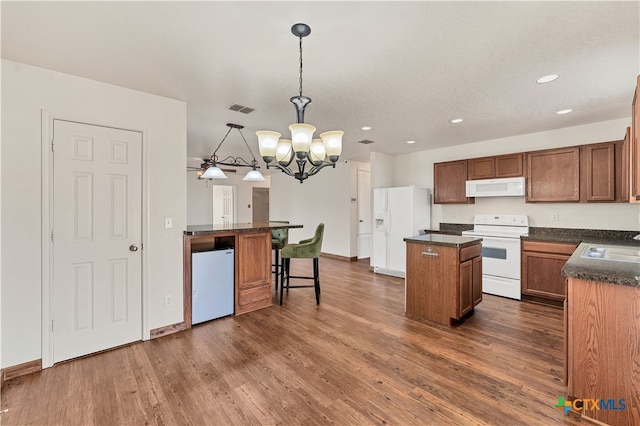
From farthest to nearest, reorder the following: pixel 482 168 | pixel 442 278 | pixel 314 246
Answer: pixel 482 168, pixel 314 246, pixel 442 278

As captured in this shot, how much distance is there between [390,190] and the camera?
5473 millimetres

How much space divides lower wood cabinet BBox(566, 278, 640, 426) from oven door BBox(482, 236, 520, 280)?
239 centimetres

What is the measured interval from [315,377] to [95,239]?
2.30 metres

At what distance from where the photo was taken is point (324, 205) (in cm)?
745

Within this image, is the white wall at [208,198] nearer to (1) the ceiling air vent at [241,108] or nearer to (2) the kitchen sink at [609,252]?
(1) the ceiling air vent at [241,108]

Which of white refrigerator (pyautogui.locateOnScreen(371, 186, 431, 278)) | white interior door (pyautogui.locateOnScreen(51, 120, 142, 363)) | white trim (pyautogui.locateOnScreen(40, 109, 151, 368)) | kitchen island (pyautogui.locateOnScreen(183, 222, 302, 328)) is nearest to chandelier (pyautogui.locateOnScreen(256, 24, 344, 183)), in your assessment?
kitchen island (pyautogui.locateOnScreen(183, 222, 302, 328))

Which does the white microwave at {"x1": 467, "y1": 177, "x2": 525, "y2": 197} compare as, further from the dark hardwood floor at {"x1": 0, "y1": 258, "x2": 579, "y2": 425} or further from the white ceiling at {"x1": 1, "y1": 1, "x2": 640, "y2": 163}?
the dark hardwood floor at {"x1": 0, "y1": 258, "x2": 579, "y2": 425}

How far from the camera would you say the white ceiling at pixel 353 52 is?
1703 millimetres

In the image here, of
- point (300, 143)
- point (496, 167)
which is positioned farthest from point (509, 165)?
point (300, 143)

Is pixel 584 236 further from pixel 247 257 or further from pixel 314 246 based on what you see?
pixel 247 257

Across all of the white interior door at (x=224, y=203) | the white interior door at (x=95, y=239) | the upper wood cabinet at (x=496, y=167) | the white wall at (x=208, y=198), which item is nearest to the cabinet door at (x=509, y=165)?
the upper wood cabinet at (x=496, y=167)

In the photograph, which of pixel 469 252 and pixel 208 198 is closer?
pixel 469 252

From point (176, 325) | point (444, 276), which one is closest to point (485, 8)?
point (444, 276)

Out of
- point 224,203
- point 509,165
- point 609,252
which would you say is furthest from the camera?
point 224,203
